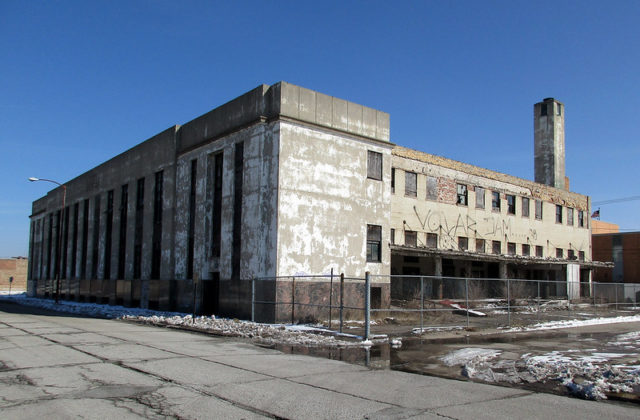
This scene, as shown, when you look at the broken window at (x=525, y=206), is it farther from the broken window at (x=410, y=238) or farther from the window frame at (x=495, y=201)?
the broken window at (x=410, y=238)

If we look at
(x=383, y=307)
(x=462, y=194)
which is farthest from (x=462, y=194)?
(x=383, y=307)

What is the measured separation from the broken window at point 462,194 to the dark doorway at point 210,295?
1801 cm

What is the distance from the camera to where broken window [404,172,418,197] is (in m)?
32.8

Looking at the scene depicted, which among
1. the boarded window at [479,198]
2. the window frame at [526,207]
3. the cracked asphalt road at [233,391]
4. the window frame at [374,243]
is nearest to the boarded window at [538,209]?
the window frame at [526,207]

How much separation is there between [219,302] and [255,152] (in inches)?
295

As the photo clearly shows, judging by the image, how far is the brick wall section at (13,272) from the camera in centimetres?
9367

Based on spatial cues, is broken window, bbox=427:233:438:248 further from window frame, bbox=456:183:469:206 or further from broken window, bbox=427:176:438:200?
window frame, bbox=456:183:469:206

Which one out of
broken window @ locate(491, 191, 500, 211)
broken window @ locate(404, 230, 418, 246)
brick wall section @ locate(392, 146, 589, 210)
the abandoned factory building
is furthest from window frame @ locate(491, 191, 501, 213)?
broken window @ locate(404, 230, 418, 246)

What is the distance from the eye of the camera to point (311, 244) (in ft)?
77.4

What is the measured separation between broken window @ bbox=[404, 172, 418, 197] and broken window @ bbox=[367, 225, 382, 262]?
7047mm

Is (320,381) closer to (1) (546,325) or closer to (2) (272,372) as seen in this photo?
(2) (272,372)

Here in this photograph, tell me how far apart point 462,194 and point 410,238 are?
6.38m

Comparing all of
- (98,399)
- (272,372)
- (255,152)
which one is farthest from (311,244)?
(98,399)

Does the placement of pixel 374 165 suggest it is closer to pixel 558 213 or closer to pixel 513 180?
pixel 513 180
